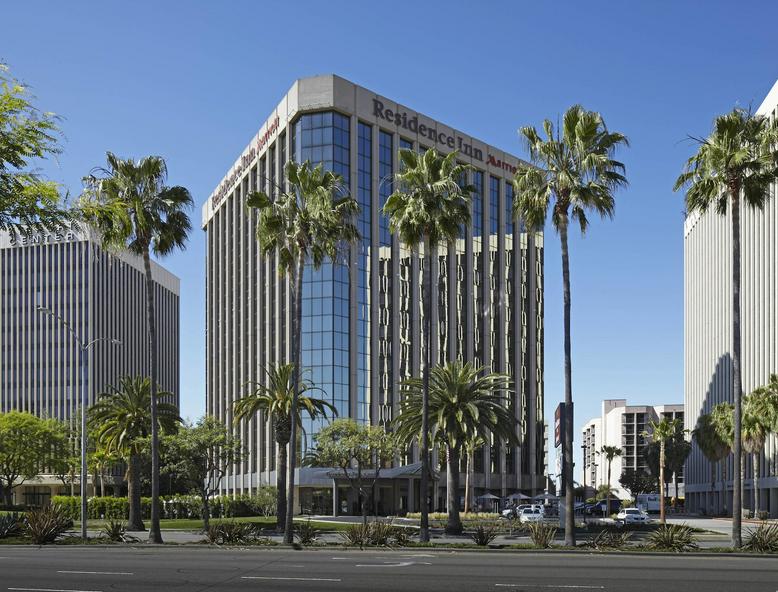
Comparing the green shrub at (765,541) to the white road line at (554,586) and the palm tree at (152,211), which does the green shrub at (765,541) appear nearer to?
the white road line at (554,586)

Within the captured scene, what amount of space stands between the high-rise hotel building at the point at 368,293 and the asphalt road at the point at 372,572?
5457 centimetres

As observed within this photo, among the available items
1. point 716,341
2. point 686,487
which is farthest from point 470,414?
point 686,487

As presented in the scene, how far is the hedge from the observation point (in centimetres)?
7306

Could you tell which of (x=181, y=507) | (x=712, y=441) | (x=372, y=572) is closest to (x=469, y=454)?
(x=181, y=507)

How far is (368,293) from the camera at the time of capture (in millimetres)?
98625

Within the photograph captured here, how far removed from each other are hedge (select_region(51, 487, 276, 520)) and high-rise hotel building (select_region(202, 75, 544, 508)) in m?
13.4

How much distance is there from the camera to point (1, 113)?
41.9 ft

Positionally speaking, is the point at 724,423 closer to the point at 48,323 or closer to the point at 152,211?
the point at 152,211

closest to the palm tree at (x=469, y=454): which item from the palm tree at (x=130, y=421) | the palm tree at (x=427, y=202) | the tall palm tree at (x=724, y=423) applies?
the palm tree at (x=427, y=202)

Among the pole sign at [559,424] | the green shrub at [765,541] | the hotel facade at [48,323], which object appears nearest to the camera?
the green shrub at [765,541]

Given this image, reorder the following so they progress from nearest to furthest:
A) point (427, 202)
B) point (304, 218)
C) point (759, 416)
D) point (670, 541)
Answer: point (670, 541)
point (304, 218)
point (427, 202)
point (759, 416)

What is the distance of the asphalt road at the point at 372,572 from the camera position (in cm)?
2109

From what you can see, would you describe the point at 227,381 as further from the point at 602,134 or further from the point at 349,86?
the point at 602,134

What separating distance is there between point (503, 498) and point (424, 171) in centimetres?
7716
